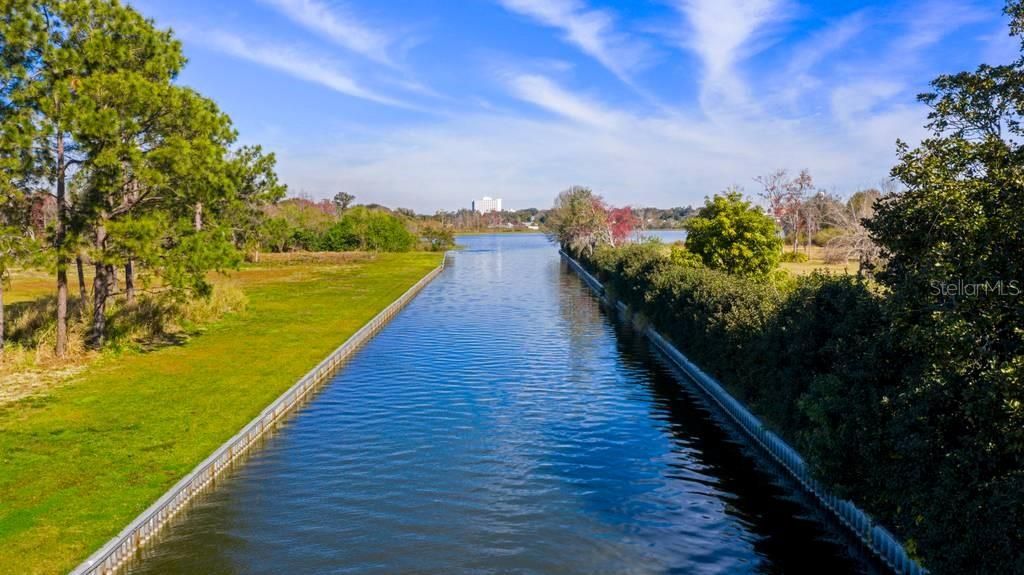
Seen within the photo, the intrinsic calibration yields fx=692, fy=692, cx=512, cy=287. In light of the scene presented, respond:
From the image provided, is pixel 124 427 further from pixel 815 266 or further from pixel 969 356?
pixel 815 266

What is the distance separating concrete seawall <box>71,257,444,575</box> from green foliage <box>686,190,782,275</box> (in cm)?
2369

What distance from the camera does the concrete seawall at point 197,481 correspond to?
13328 mm

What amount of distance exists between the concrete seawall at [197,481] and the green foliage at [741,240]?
23.7 meters

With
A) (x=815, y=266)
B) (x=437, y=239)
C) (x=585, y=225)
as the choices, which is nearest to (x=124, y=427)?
(x=815, y=266)

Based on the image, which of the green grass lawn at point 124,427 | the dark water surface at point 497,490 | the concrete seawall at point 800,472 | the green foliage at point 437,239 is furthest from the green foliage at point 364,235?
the concrete seawall at point 800,472

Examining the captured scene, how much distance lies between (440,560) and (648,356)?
2318 cm

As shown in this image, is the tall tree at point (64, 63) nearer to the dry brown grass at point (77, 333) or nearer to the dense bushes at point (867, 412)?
the dry brown grass at point (77, 333)

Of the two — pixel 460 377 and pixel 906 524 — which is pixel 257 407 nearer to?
pixel 460 377

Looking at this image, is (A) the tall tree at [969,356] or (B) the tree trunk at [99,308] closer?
(A) the tall tree at [969,356]

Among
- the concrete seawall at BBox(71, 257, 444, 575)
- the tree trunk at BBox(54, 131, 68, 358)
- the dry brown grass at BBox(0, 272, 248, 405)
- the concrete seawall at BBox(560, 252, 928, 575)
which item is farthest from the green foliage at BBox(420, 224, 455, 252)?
the tree trunk at BBox(54, 131, 68, 358)

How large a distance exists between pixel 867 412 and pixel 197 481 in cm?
1530

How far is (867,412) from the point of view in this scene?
12672mm

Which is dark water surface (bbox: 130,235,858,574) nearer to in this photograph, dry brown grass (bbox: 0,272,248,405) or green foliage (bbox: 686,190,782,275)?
dry brown grass (bbox: 0,272,248,405)

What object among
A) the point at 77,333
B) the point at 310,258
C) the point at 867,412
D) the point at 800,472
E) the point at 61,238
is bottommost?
the point at 800,472
